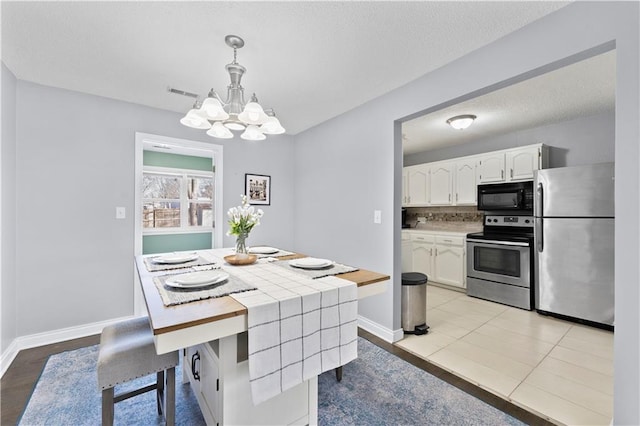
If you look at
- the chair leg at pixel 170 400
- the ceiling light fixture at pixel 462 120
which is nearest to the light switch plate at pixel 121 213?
the chair leg at pixel 170 400

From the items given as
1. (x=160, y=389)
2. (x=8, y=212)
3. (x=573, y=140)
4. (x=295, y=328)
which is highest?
(x=573, y=140)

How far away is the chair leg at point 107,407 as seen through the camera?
1253 mm

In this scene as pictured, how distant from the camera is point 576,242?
2.94 metres

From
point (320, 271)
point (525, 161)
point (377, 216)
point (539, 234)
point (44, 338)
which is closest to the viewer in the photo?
point (320, 271)

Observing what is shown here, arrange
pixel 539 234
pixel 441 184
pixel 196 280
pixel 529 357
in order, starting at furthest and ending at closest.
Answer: pixel 441 184
pixel 539 234
pixel 529 357
pixel 196 280

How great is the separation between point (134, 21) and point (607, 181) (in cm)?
423

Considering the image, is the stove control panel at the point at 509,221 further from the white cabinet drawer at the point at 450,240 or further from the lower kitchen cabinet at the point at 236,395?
the lower kitchen cabinet at the point at 236,395

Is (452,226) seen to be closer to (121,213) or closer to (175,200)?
(121,213)

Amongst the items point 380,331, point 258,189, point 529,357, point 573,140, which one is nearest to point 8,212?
Result: point 258,189

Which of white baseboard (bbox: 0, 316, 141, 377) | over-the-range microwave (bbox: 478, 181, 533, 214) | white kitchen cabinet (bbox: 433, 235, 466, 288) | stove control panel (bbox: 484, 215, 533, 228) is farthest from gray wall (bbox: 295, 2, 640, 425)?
white baseboard (bbox: 0, 316, 141, 377)

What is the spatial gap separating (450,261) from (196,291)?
3919mm

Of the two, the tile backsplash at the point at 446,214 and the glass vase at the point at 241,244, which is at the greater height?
the tile backsplash at the point at 446,214

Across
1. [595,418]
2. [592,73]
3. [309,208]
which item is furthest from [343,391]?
[592,73]

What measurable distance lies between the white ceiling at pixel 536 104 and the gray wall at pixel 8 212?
3918 millimetres
